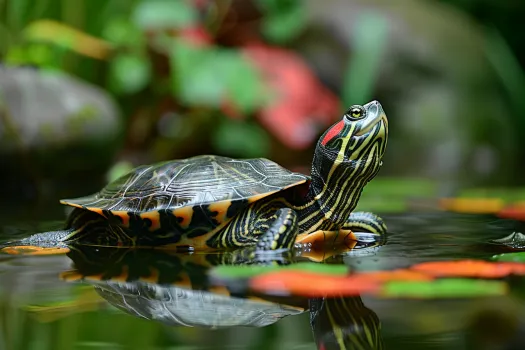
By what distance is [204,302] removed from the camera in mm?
1382

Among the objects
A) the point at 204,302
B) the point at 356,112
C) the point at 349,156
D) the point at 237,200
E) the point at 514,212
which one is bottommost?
the point at 514,212

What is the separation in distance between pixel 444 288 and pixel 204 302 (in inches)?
20.7

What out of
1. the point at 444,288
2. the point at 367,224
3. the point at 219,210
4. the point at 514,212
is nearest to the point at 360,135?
the point at 367,224

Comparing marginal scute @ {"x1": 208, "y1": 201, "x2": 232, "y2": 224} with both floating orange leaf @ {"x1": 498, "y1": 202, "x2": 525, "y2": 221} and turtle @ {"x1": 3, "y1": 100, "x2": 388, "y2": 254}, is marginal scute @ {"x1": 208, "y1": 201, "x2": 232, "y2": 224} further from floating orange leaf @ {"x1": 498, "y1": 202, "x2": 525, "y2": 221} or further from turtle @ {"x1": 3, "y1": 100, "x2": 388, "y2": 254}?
floating orange leaf @ {"x1": 498, "y1": 202, "x2": 525, "y2": 221}

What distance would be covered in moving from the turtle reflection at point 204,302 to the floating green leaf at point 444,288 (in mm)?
129

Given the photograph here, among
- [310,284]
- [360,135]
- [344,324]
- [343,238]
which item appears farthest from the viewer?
[343,238]

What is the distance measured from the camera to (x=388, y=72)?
633 centimetres

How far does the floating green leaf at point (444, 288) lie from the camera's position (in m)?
1.39

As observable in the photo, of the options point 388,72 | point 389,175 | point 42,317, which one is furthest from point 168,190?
point 388,72

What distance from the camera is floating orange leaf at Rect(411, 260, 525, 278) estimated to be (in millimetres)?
1599

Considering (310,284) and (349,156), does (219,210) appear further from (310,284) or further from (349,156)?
(310,284)

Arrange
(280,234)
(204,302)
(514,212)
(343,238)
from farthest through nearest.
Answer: (514,212), (343,238), (280,234), (204,302)

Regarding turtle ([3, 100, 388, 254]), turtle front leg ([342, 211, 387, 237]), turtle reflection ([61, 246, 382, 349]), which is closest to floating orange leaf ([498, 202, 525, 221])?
turtle front leg ([342, 211, 387, 237])

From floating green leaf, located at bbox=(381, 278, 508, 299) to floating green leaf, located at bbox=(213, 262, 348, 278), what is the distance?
0.58ft
